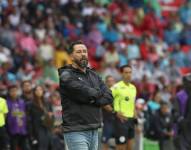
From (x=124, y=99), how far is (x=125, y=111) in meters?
0.25

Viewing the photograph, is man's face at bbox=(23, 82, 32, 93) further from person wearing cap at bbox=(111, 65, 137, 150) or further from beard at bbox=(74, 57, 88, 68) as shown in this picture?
beard at bbox=(74, 57, 88, 68)

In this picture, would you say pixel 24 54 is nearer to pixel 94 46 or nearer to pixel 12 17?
pixel 12 17

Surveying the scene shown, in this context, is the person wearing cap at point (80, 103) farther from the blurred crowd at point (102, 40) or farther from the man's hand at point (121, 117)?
the blurred crowd at point (102, 40)

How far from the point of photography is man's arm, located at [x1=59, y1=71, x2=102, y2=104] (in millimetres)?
10023

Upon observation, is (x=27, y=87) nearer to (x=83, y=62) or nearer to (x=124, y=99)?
(x=124, y=99)

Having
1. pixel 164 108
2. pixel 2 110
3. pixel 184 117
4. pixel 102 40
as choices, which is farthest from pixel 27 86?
pixel 102 40

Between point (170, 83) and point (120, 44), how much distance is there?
2444mm

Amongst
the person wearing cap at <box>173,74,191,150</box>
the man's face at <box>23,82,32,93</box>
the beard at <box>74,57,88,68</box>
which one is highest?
the man's face at <box>23,82,32,93</box>

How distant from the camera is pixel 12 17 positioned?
24.1 meters

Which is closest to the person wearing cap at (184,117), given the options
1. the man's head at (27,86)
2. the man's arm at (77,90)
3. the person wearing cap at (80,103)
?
the man's head at (27,86)

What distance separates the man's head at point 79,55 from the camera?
1014 cm

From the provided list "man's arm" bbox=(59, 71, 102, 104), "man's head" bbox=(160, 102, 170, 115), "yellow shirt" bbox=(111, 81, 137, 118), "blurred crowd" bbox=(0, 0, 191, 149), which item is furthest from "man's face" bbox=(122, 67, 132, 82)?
"man's arm" bbox=(59, 71, 102, 104)

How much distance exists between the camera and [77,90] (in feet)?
32.9

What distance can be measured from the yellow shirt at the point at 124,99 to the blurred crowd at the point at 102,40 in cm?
341
